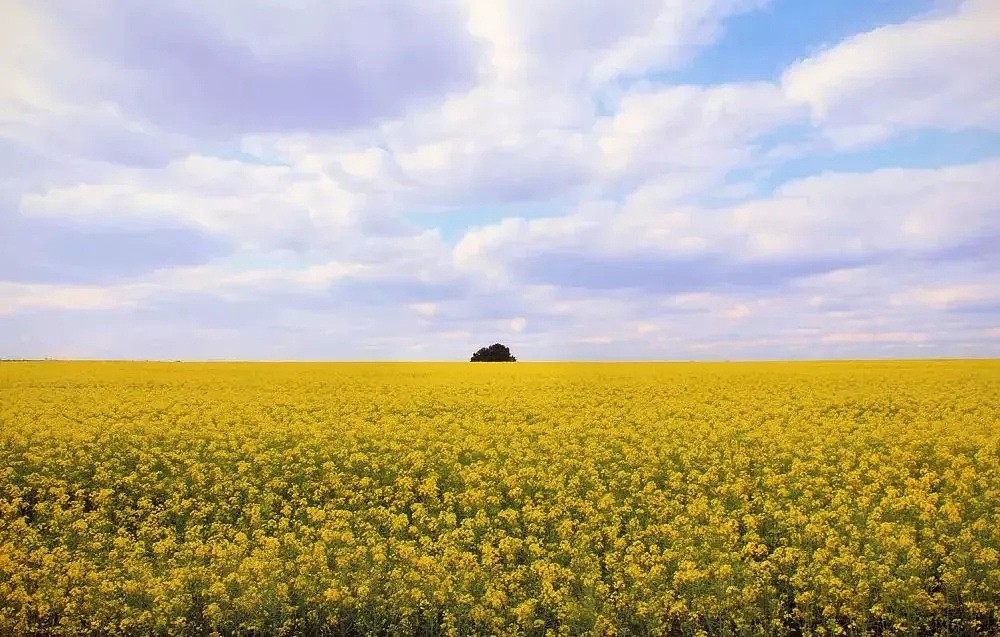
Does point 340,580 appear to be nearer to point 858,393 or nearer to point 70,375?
point 858,393

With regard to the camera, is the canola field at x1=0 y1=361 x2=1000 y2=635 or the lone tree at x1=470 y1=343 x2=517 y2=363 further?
the lone tree at x1=470 y1=343 x2=517 y2=363

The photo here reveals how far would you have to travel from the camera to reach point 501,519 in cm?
1391

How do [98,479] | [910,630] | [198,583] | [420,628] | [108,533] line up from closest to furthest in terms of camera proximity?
[910,630], [420,628], [198,583], [108,533], [98,479]

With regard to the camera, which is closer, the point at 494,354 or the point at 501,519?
the point at 501,519

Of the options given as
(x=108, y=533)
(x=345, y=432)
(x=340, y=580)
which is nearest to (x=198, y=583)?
(x=340, y=580)

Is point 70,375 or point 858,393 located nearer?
point 858,393

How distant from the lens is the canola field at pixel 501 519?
1059cm

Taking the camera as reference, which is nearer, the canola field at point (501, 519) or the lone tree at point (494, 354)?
the canola field at point (501, 519)

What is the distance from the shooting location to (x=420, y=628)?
35.7ft

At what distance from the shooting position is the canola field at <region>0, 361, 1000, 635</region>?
34.7ft

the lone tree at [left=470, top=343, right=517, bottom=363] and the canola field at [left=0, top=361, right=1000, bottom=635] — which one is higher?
the lone tree at [left=470, top=343, right=517, bottom=363]

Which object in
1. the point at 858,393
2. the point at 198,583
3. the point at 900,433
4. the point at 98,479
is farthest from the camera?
the point at 858,393

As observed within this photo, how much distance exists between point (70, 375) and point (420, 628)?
34354 mm

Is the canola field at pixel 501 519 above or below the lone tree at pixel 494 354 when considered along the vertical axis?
below
